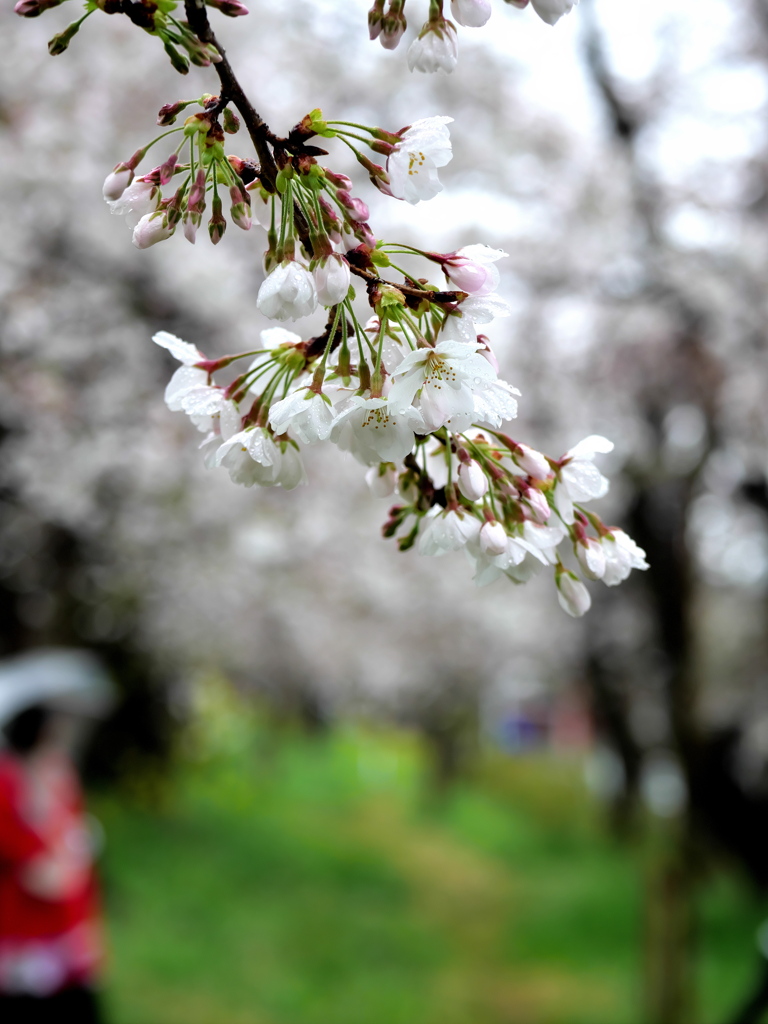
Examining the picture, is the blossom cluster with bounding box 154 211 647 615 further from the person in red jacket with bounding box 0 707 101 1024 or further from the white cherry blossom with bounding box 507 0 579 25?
the person in red jacket with bounding box 0 707 101 1024

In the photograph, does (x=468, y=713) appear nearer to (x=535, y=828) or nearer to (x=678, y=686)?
(x=535, y=828)

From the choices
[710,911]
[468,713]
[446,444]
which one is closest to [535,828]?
[468,713]

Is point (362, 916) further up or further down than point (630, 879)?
further up

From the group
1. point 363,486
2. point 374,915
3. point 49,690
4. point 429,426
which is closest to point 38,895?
point 49,690

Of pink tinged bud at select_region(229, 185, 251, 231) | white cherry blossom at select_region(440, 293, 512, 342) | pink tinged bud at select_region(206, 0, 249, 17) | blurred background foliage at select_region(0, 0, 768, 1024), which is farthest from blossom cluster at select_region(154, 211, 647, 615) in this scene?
blurred background foliage at select_region(0, 0, 768, 1024)

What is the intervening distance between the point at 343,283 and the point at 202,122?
19cm

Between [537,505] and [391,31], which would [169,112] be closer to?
[391,31]

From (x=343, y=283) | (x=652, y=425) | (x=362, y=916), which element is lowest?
(x=362, y=916)

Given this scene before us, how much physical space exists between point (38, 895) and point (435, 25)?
372 cm

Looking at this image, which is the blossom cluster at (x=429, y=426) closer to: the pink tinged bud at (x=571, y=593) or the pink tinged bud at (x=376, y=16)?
the pink tinged bud at (x=571, y=593)

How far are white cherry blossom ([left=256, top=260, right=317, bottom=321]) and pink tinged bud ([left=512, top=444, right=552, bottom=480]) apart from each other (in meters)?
0.26

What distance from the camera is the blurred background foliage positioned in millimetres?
4344

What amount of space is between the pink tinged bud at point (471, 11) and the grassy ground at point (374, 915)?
19.0 feet

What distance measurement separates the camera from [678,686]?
5.09 m
